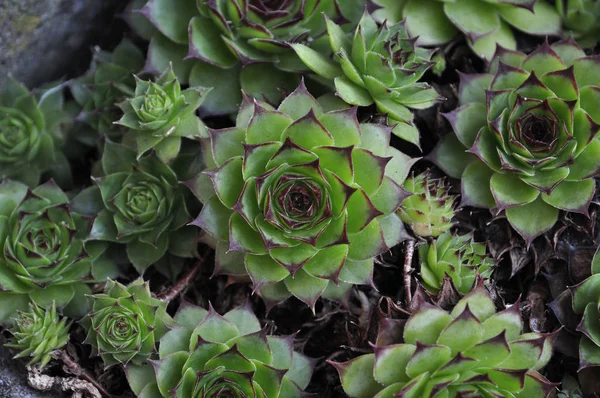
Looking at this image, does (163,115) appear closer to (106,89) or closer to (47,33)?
(106,89)

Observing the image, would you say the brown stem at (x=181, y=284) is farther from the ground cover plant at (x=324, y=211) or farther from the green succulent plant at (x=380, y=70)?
the green succulent plant at (x=380, y=70)

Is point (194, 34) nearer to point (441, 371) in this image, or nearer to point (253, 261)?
point (253, 261)

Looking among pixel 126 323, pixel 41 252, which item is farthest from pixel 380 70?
pixel 41 252

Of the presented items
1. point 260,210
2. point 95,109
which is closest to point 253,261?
point 260,210

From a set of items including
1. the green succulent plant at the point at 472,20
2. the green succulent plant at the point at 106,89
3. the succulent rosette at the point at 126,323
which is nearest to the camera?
the succulent rosette at the point at 126,323

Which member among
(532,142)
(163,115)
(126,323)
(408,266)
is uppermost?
(163,115)

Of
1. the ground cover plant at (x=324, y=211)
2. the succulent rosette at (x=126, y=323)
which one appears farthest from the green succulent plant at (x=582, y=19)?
the succulent rosette at (x=126, y=323)
